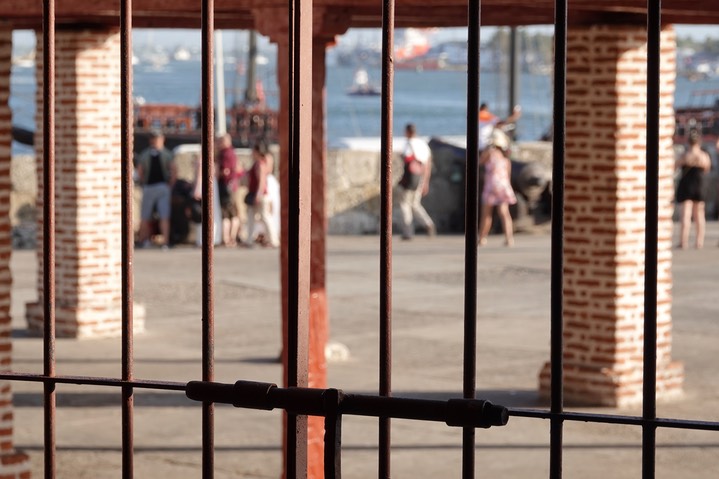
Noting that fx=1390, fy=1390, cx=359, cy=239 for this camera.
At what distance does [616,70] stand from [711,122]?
4965 cm

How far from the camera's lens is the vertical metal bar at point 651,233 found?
116 inches

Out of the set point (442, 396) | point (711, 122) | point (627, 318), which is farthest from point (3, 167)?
point (711, 122)

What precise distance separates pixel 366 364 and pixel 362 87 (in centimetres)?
14045

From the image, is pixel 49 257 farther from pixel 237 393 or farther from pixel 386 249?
pixel 386 249

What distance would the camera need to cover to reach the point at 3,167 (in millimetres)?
8344

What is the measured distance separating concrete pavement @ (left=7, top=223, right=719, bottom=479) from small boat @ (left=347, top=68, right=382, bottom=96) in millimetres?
126234

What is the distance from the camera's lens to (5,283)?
8.14 metres

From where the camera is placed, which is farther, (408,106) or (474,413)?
(408,106)

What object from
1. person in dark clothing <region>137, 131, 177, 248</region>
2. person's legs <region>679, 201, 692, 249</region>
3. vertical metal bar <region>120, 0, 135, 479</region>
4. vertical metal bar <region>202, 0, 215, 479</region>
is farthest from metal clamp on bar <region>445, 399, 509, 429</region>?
person's legs <region>679, 201, 692, 249</region>

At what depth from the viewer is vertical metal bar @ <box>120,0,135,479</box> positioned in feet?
11.5

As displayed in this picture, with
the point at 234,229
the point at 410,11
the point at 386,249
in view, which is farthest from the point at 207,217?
the point at 234,229

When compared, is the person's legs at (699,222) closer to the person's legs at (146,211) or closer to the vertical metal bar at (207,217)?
the person's legs at (146,211)

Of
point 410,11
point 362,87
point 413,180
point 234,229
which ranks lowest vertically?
point 234,229

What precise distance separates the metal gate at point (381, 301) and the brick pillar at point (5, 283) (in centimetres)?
414
